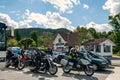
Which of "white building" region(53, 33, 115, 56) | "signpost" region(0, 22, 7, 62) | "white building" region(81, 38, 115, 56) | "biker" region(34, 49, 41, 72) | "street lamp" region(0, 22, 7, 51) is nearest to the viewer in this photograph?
"signpost" region(0, 22, 7, 62)

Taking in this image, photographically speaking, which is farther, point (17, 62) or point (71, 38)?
point (71, 38)

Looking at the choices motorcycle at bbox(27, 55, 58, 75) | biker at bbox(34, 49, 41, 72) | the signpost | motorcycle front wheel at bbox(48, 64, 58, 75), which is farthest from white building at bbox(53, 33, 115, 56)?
the signpost

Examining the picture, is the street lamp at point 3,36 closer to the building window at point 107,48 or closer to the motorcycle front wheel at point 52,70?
the motorcycle front wheel at point 52,70

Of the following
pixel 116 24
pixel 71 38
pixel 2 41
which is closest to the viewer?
pixel 2 41

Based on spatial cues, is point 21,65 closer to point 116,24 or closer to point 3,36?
point 3,36

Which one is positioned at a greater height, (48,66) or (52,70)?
(48,66)

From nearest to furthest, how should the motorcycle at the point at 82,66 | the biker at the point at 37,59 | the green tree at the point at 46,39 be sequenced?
the motorcycle at the point at 82,66
the biker at the point at 37,59
the green tree at the point at 46,39

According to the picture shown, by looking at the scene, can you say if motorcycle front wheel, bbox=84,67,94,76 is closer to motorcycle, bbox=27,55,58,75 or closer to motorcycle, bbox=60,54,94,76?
motorcycle, bbox=60,54,94,76

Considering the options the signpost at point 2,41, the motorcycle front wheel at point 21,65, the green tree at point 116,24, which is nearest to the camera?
the signpost at point 2,41

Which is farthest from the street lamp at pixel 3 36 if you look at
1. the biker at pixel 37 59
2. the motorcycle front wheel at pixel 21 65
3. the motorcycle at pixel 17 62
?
the motorcycle front wheel at pixel 21 65

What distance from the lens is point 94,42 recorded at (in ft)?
202

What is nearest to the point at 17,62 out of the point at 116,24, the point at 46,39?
the point at 116,24

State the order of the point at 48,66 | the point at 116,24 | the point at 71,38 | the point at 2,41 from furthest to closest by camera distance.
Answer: the point at 71,38 → the point at 116,24 → the point at 48,66 → the point at 2,41

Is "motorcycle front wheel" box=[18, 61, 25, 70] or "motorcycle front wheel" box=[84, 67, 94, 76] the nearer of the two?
"motorcycle front wheel" box=[84, 67, 94, 76]
